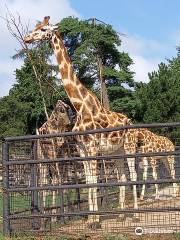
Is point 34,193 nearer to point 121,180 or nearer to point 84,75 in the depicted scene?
point 121,180

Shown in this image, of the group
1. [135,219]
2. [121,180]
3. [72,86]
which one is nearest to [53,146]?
[72,86]

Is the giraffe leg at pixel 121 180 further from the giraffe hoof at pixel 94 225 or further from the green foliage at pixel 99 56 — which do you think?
the green foliage at pixel 99 56

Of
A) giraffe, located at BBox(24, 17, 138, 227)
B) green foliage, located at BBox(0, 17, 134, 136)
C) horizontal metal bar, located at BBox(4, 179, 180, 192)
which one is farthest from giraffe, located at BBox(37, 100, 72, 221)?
green foliage, located at BBox(0, 17, 134, 136)

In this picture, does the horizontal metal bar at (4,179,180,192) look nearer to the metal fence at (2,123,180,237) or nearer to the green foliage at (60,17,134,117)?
the metal fence at (2,123,180,237)

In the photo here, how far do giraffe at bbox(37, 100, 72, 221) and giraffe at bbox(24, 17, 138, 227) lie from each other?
1.53ft

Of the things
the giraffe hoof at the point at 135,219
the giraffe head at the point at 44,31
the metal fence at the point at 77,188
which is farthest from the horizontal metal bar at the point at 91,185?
the giraffe head at the point at 44,31

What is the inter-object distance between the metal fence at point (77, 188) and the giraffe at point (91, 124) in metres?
0.03

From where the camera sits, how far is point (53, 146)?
11070 millimetres

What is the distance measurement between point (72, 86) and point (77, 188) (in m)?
3.48

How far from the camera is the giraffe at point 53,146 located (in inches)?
365

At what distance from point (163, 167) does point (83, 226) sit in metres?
2.76

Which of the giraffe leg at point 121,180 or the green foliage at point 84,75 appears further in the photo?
the green foliage at point 84,75

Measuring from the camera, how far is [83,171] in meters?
9.65

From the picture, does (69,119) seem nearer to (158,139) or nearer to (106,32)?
(158,139)
